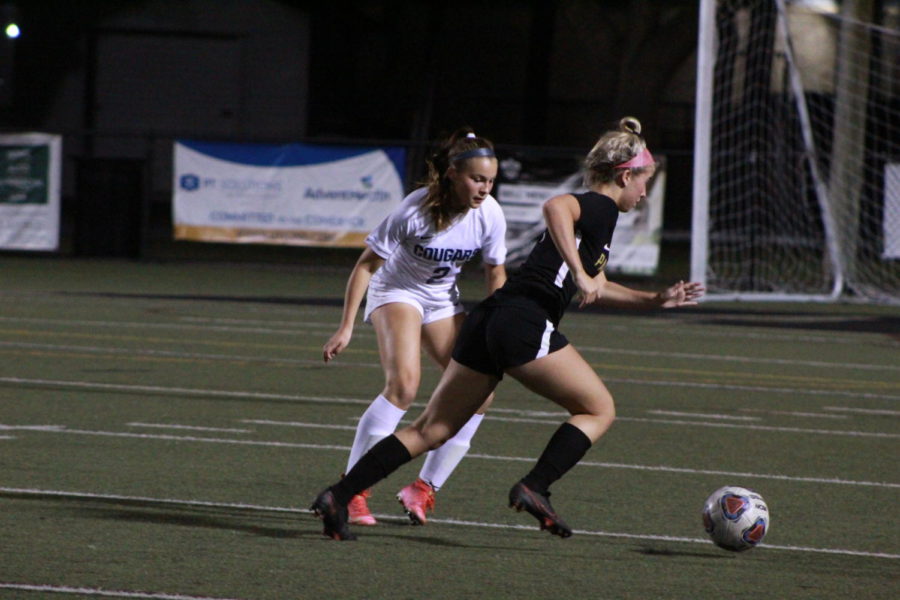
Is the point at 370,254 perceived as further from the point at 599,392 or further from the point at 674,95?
the point at 674,95

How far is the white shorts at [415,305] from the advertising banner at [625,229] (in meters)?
16.4

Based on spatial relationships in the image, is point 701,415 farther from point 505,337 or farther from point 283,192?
point 283,192

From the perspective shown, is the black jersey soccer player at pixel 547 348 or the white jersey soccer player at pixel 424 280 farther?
the white jersey soccer player at pixel 424 280

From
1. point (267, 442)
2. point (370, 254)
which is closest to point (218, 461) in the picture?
point (267, 442)

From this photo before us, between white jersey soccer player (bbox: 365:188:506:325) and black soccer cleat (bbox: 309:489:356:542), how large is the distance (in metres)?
1.12

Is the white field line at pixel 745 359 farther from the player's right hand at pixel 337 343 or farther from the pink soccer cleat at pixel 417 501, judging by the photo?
the player's right hand at pixel 337 343

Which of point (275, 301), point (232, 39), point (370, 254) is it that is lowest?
point (275, 301)

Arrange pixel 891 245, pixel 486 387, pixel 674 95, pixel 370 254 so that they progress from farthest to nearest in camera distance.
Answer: pixel 674 95 → pixel 891 245 → pixel 370 254 → pixel 486 387

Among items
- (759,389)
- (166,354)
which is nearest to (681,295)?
(759,389)

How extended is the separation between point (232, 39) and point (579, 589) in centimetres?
3733

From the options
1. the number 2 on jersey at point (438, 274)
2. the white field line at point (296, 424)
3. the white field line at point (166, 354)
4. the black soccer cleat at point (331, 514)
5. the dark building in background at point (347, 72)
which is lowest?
the white field line at point (166, 354)

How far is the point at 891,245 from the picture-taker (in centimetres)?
2277

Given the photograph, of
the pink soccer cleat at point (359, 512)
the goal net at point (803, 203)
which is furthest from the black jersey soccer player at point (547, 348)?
the goal net at point (803, 203)

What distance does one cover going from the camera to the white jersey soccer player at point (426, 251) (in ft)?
23.6
